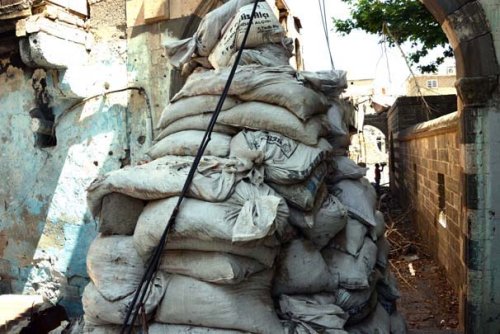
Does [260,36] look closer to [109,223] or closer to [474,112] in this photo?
[109,223]

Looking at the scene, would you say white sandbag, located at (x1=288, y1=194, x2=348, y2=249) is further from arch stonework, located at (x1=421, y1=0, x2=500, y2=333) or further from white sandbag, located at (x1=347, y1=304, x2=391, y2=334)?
arch stonework, located at (x1=421, y1=0, x2=500, y2=333)

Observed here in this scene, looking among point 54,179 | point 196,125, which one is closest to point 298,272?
point 196,125

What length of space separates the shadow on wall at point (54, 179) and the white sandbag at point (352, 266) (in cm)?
244

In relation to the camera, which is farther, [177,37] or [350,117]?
[177,37]

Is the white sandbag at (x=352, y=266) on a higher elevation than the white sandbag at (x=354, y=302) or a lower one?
higher

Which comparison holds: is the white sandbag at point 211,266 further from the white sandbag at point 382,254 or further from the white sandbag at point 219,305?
the white sandbag at point 382,254

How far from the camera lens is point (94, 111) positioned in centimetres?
396

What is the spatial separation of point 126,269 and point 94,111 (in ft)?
9.07

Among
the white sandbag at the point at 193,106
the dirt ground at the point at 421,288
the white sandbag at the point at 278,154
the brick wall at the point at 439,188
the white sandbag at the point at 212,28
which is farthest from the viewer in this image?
the brick wall at the point at 439,188

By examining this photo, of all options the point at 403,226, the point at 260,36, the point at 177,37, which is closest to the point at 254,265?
the point at 260,36

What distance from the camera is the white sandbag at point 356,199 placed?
1971 mm

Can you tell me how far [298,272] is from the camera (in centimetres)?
163

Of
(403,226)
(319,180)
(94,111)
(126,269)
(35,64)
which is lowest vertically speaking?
(403,226)

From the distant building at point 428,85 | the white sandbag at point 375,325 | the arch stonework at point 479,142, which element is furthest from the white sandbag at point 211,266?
the distant building at point 428,85
